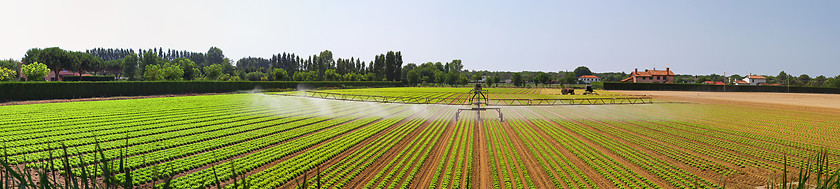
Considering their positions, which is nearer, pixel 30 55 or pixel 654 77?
pixel 30 55

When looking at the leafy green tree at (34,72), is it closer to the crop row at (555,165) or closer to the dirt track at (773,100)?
the crop row at (555,165)

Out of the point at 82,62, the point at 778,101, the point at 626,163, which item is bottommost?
the point at 626,163

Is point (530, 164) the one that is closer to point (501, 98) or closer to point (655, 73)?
point (501, 98)

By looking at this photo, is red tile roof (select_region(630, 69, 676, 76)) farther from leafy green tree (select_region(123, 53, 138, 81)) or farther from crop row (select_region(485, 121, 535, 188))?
leafy green tree (select_region(123, 53, 138, 81))

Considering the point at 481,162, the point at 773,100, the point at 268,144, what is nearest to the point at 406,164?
the point at 481,162

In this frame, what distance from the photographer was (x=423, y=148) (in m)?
20.2

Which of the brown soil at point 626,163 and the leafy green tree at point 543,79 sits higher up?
the leafy green tree at point 543,79

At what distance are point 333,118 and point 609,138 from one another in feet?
68.1

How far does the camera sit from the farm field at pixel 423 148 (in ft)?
48.2

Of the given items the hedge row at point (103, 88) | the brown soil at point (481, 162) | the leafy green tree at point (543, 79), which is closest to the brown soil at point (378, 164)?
the brown soil at point (481, 162)

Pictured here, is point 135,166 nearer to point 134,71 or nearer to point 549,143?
point 549,143

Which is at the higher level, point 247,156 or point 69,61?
point 69,61

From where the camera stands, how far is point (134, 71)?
12988cm

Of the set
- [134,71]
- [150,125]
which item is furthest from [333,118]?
[134,71]
